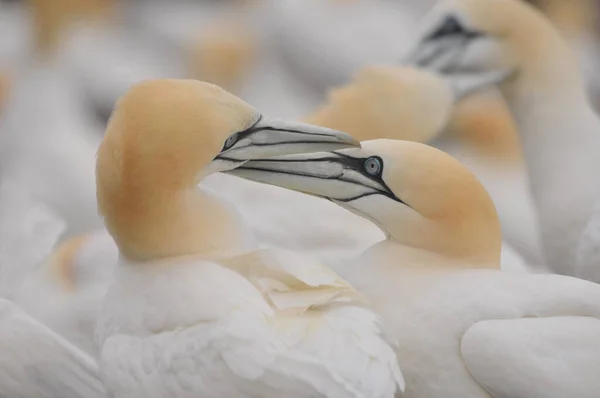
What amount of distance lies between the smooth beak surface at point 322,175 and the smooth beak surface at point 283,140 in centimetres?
4

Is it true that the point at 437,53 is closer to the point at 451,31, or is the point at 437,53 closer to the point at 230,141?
the point at 451,31

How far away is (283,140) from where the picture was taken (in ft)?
3.13

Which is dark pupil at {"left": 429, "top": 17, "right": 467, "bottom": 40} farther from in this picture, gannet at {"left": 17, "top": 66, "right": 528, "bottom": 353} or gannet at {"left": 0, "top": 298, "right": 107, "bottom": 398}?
gannet at {"left": 0, "top": 298, "right": 107, "bottom": 398}

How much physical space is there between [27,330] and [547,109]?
771 mm

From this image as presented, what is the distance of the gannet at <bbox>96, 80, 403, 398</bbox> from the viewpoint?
79 cm

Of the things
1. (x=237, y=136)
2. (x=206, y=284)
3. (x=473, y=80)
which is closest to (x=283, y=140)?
(x=237, y=136)

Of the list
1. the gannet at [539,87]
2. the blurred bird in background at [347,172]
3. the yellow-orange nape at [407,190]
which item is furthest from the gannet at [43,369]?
the gannet at [539,87]

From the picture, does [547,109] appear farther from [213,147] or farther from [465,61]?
[213,147]

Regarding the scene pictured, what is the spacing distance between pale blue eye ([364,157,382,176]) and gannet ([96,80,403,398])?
56mm

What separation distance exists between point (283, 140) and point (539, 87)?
0.60m

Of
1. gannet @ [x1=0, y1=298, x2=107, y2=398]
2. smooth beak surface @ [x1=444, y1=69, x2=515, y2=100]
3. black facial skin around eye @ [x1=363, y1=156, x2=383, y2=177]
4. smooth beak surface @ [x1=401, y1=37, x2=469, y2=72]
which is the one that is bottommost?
gannet @ [x1=0, y1=298, x2=107, y2=398]

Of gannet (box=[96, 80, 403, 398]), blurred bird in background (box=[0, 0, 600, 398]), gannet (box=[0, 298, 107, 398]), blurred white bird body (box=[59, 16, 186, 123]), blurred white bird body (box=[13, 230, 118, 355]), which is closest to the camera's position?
gannet (box=[96, 80, 403, 398])

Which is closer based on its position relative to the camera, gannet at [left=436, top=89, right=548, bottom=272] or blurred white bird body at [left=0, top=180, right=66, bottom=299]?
blurred white bird body at [left=0, top=180, right=66, bottom=299]

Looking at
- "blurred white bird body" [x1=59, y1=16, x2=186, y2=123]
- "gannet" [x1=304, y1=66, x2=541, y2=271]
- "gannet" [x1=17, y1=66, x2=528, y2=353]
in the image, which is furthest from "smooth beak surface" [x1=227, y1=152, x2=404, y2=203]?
"blurred white bird body" [x1=59, y1=16, x2=186, y2=123]
